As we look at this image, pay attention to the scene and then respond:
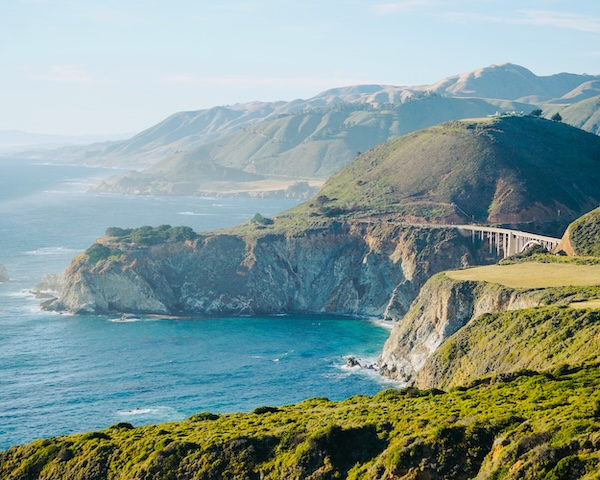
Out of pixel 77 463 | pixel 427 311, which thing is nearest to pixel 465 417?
pixel 77 463

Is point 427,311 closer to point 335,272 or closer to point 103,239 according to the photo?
point 335,272

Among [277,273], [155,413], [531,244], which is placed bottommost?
[155,413]

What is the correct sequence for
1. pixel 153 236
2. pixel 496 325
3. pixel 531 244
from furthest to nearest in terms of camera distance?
pixel 153 236 < pixel 531 244 < pixel 496 325

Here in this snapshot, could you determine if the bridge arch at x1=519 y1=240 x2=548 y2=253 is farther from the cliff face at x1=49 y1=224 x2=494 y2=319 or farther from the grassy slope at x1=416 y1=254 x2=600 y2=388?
the grassy slope at x1=416 y1=254 x2=600 y2=388

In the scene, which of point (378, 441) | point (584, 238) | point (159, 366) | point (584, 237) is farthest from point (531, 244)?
point (378, 441)

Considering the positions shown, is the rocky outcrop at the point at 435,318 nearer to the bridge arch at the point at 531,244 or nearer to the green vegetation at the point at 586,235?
the green vegetation at the point at 586,235

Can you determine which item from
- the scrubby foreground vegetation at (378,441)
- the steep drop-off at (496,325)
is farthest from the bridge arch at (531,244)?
the scrubby foreground vegetation at (378,441)

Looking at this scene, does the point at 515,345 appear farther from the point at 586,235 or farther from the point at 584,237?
the point at 586,235
